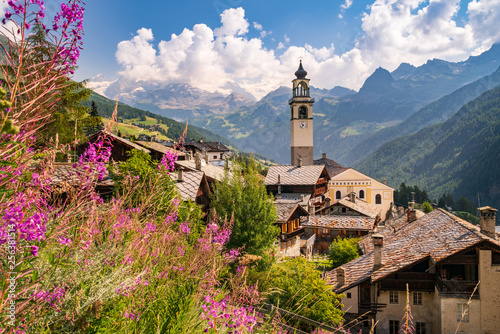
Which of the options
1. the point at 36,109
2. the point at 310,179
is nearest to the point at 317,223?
the point at 310,179

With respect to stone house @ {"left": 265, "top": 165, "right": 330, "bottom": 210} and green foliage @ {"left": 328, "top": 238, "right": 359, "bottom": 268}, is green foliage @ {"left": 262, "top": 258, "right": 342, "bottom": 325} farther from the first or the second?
stone house @ {"left": 265, "top": 165, "right": 330, "bottom": 210}

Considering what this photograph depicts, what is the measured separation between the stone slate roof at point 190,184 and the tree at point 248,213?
1.91 m

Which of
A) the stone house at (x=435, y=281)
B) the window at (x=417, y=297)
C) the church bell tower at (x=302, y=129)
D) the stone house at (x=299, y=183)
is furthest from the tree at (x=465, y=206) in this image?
the window at (x=417, y=297)

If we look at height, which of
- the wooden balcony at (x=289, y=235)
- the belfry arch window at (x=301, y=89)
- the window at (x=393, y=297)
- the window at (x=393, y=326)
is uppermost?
the belfry arch window at (x=301, y=89)

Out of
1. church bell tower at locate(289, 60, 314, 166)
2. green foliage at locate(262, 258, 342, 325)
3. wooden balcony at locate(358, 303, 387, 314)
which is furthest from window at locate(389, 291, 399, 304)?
church bell tower at locate(289, 60, 314, 166)

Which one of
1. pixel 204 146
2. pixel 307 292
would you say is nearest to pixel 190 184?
pixel 307 292

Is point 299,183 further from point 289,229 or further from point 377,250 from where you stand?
point 377,250

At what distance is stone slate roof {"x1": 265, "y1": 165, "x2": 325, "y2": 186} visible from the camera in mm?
46312

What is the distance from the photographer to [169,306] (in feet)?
10.5

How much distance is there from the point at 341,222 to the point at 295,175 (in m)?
9.13

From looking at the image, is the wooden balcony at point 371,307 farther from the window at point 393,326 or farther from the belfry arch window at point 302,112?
the belfry arch window at point 302,112

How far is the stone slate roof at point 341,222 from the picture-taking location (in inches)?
1625

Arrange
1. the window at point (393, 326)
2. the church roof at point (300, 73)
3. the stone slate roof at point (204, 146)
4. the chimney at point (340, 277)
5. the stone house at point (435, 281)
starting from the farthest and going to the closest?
the stone slate roof at point (204, 146), the church roof at point (300, 73), the chimney at point (340, 277), the window at point (393, 326), the stone house at point (435, 281)

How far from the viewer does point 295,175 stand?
1873 inches
